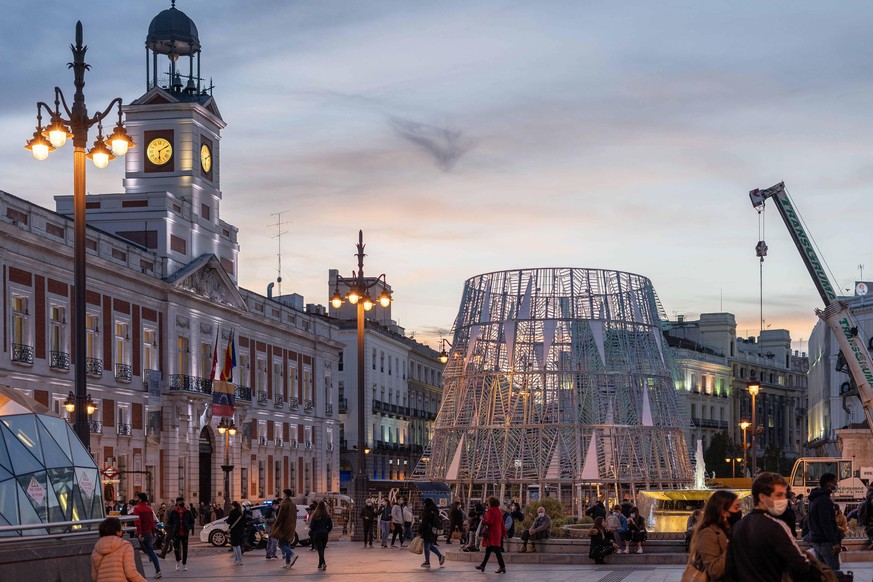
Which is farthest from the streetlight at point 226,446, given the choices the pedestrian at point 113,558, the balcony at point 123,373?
the pedestrian at point 113,558

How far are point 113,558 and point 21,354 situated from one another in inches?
1603

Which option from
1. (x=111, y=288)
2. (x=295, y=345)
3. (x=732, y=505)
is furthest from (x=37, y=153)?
(x=295, y=345)

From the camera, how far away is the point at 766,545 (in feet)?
31.5

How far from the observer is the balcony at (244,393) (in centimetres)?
7506

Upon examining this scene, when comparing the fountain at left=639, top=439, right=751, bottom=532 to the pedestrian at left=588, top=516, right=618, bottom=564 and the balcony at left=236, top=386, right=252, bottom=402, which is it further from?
the balcony at left=236, top=386, right=252, bottom=402

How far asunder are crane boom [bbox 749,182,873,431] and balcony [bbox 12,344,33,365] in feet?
83.1

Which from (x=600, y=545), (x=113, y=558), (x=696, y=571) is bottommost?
(x=600, y=545)

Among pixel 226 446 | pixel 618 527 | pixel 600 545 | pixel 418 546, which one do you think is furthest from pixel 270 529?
pixel 226 446

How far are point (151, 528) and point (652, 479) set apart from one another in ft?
63.3

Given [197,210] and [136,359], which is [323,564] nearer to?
[136,359]

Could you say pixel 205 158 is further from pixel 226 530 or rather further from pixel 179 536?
pixel 179 536

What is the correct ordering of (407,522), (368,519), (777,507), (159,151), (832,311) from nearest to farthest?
1. (777,507)
2. (368,519)
3. (407,522)
4. (832,311)
5. (159,151)

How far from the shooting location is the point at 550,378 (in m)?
45.8

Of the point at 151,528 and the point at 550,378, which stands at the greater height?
the point at 550,378
